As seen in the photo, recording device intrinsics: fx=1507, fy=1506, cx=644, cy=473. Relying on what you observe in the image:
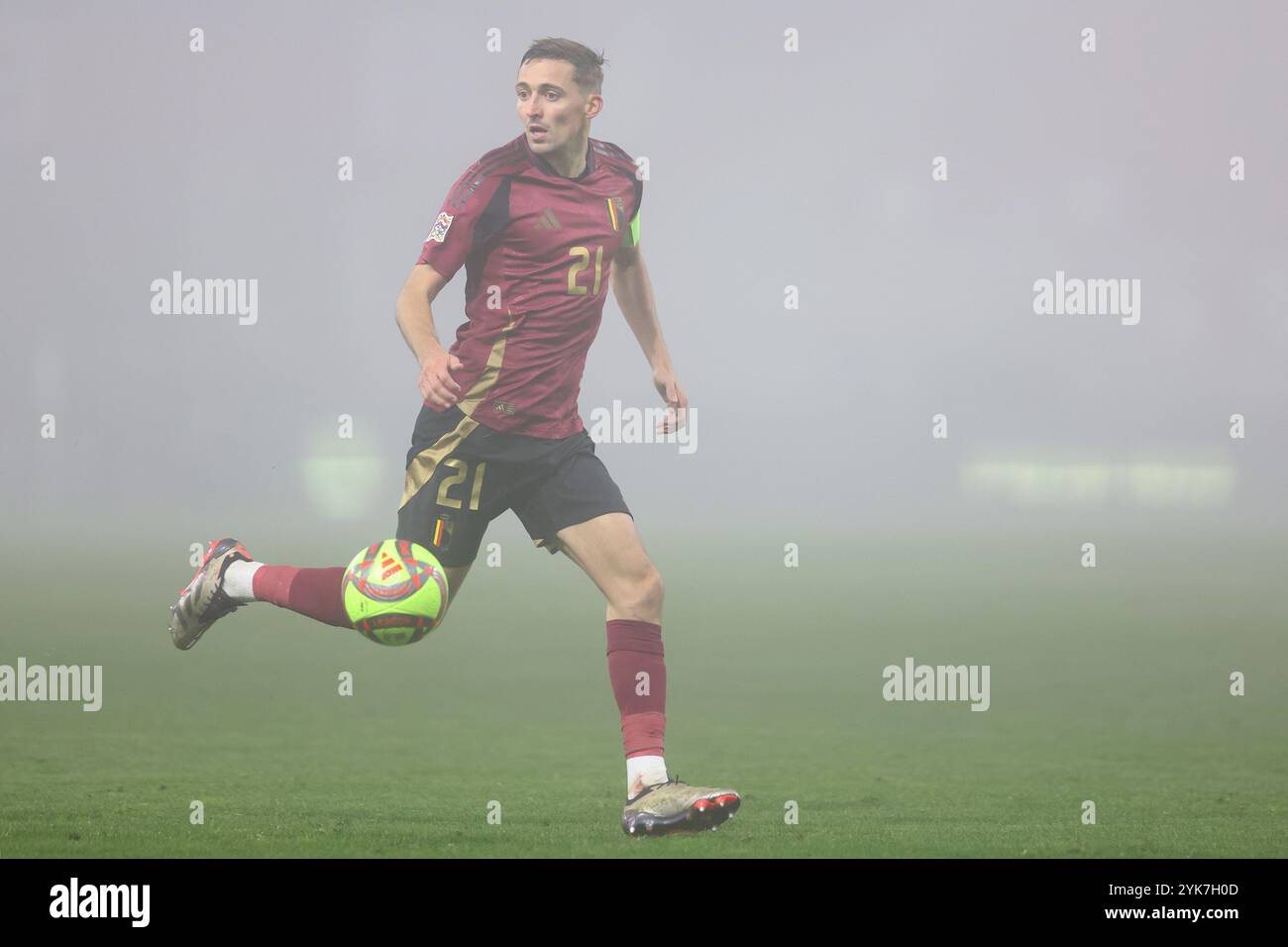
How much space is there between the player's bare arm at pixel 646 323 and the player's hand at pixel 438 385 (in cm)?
136

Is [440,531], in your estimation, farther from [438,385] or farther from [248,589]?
[248,589]

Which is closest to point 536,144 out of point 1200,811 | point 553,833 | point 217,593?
point 217,593

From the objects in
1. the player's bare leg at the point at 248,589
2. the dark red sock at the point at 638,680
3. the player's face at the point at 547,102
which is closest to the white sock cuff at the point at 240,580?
the player's bare leg at the point at 248,589

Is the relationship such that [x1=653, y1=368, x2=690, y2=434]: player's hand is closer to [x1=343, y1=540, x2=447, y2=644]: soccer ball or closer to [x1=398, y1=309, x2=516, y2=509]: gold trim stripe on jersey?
[x1=398, y1=309, x2=516, y2=509]: gold trim stripe on jersey

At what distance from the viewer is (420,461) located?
6.18 metres

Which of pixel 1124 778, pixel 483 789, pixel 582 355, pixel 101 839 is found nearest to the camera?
pixel 101 839

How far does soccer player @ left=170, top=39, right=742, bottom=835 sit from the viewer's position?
19.8 ft

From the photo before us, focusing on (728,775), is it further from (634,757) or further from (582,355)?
(582,355)

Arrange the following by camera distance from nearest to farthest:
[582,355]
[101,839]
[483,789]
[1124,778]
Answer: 1. [101,839]
2. [582,355]
3. [483,789]
4. [1124,778]

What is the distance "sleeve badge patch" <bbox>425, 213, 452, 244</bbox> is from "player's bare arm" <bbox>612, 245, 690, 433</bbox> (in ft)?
2.89

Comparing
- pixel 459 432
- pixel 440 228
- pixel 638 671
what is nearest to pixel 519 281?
pixel 440 228

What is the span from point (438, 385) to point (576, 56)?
1.64m

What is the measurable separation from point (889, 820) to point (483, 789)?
1.99m

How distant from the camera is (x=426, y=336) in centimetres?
585
